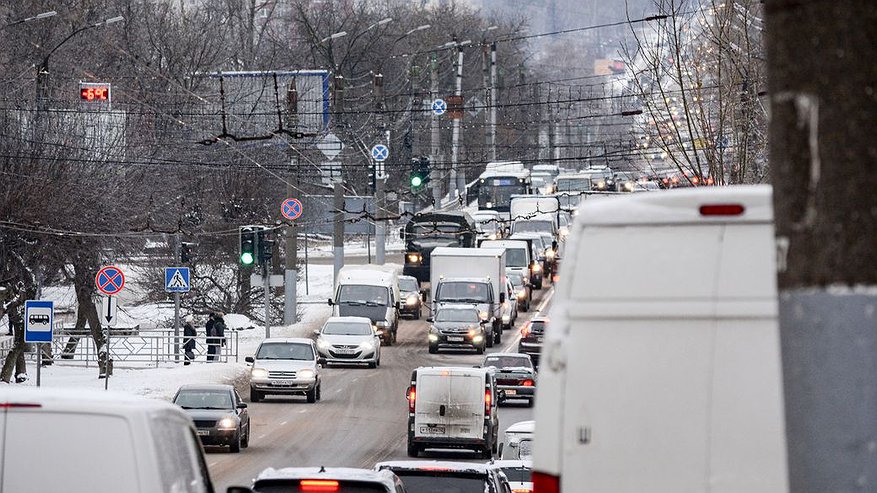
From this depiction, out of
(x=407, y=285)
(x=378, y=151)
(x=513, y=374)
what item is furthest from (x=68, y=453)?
(x=407, y=285)

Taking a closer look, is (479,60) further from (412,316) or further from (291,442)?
(291,442)

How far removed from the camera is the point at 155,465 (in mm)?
6672

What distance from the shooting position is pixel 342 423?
36.6 metres

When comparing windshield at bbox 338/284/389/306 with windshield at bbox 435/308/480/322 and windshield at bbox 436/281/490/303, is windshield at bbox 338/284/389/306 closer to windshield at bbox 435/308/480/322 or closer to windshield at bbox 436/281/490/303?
A: windshield at bbox 436/281/490/303

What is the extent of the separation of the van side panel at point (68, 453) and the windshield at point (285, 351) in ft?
110

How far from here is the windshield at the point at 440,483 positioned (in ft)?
46.9

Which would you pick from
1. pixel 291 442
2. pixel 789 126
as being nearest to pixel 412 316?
pixel 291 442

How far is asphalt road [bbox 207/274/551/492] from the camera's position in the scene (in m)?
29.2

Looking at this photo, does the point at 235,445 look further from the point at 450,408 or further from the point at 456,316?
the point at 456,316

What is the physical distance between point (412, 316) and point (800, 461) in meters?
62.9

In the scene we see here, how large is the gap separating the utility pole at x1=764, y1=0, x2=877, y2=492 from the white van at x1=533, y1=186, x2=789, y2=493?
1890mm

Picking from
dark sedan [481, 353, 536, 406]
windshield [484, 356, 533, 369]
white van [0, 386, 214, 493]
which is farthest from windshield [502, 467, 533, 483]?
windshield [484, 356, 533, 369]

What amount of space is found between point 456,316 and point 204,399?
21742 mm

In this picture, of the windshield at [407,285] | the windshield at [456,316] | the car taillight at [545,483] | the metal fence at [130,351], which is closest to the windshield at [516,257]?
the windshield at [407,285]
